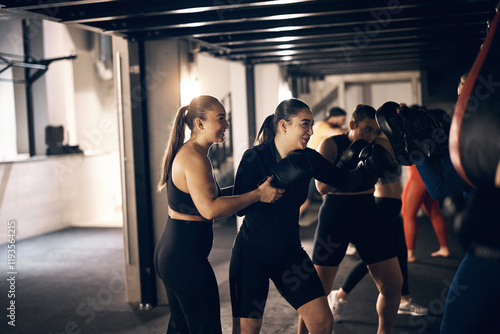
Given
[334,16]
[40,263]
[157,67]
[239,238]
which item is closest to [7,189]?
[40,263]

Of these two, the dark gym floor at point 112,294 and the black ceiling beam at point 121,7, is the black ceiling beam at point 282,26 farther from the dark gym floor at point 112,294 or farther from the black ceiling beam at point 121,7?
the dark gym floor at point 112,294

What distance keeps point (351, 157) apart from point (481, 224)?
1.40m

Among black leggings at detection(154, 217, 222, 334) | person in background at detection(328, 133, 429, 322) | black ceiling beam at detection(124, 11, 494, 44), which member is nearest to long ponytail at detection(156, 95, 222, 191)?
black leggings at detection(154, 217, 222, 334)

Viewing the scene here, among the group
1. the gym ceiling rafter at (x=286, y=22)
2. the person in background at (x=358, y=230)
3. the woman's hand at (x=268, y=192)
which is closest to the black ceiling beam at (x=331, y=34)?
the gym ceiling rafter at (x=286, y=22)

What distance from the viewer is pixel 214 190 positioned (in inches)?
84.9

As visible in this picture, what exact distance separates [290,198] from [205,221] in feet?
1.34

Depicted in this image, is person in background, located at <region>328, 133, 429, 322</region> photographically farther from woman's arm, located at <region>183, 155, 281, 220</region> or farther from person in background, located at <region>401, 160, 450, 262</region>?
woman's arm, located at <region>183, 155, 281, 220</region>

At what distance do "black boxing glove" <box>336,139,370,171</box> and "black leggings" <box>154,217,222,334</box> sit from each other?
919 mm

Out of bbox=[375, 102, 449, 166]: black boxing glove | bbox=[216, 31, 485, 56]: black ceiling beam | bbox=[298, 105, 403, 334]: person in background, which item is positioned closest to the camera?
bbox=[375, 102, 449, 166]: black boxing glove

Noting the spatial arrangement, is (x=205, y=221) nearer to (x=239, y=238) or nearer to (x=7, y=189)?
(x=239, y=238)

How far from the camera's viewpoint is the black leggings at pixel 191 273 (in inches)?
82.7

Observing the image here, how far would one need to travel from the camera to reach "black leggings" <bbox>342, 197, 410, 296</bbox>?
3537 millimetres

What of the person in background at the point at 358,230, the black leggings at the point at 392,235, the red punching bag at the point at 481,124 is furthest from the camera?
the black leggings at the point at 392,235

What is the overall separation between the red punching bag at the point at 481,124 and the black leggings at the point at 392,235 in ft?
7.40
